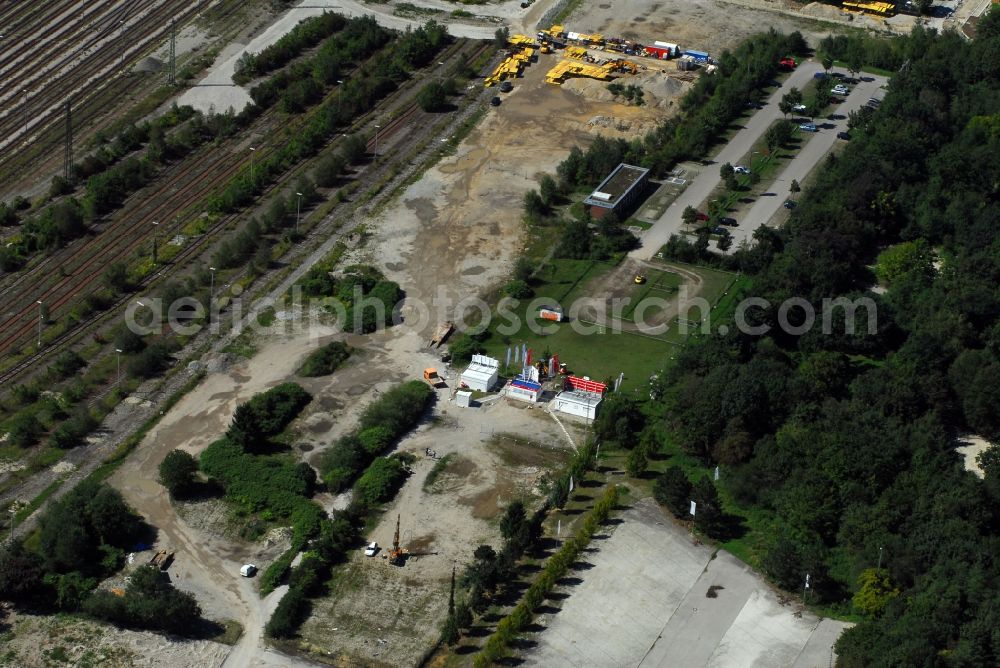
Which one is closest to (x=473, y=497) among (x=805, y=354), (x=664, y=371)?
(x=664, y=371)

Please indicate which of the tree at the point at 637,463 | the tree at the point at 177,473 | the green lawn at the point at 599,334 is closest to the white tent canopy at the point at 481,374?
the green lawn at the point at 599,334

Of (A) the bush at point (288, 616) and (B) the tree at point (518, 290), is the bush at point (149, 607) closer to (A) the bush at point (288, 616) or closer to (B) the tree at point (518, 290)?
(A) the bush at point (288, 616)

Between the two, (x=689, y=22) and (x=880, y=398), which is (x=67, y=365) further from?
(x=689, y=22)

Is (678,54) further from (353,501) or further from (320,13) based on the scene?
(353,501)

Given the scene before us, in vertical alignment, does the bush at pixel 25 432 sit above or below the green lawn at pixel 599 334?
above

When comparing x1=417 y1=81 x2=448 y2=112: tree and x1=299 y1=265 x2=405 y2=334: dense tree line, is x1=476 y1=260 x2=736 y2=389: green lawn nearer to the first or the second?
x1=299 y1=265 x2=405 y2=334: dense tree line
